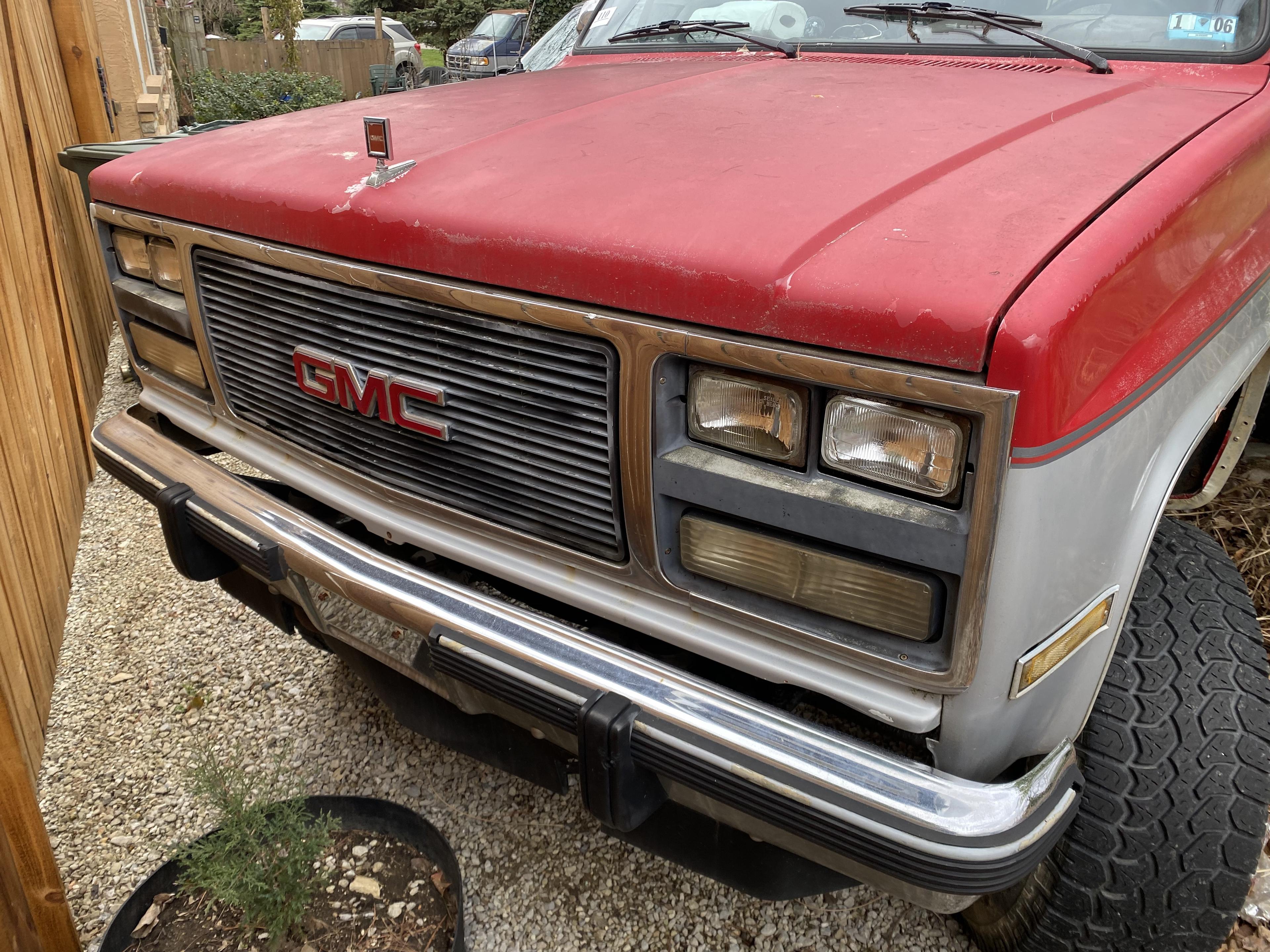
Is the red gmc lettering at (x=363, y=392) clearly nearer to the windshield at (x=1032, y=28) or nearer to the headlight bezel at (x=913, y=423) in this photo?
the headlight bezel at (x=913, y=423)

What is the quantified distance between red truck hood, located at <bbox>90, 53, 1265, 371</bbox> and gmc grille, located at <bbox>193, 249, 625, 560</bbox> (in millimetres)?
99

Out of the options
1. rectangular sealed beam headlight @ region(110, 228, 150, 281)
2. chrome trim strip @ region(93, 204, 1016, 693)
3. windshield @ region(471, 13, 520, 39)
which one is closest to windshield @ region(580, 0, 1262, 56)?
chrome trim strip @ region(93, 204, 1016, 693)

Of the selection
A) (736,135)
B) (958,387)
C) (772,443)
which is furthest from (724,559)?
(736,135)

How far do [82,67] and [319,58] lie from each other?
54.6 feet

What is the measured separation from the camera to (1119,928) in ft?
5.74

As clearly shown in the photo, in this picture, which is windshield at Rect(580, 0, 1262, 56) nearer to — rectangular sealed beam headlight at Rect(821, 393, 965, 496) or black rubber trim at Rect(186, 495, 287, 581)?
rectangular sealed beam headlight at Rect(821, 393, 965, 496)

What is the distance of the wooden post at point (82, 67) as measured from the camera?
4.86 m

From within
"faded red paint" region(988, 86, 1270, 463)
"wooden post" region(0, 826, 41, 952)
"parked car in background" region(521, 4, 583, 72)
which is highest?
"parked car in background" region(521, 4, 583, 72)

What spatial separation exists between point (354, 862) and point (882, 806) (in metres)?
1.43

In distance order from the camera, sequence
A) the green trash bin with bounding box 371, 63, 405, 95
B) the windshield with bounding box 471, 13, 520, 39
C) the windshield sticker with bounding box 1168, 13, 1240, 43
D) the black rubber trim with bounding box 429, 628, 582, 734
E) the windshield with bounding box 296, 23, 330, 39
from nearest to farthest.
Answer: the black rubber trim with bounding box 429, 628, 582, 734, the windshield sticker with bounding box 1168, 13, 1240, 43, the windshield with bounding box 471, 13, 520, 39, the green trash bin with bounding box 371, 63, 405, 95, the windshield with bounding box 296, 23, 330, 39

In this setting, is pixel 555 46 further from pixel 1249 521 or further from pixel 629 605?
pixel 1249 521

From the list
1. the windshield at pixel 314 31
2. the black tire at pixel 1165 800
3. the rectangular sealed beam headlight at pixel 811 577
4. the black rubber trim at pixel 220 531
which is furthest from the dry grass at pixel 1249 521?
the windshield at pixel 314 31

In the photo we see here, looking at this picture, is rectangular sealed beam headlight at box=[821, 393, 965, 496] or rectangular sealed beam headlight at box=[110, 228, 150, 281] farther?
rectangular sealed beam headlight at box=[110, 228, 150, 281]

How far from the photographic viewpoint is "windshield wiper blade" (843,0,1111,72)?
221cm
